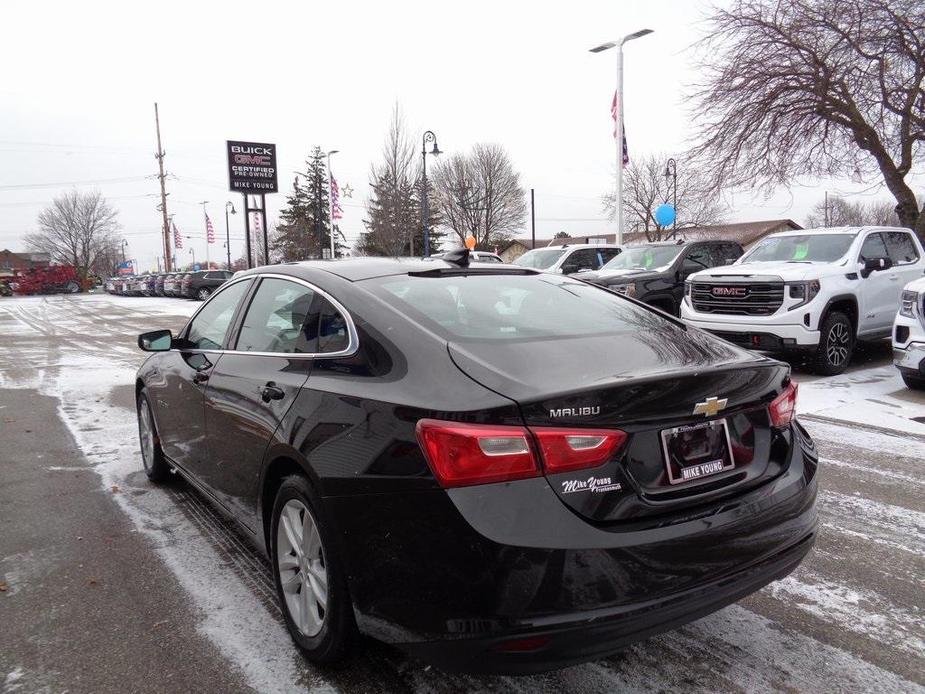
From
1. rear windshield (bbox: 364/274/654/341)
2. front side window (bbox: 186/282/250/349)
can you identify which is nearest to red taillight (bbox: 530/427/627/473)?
rear windshield (bbox: 364/274/654/341)

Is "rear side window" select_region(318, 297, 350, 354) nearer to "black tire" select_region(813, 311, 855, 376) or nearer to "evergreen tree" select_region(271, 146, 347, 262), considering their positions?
A: "black tire" select_region(813, 311, 855, 376)

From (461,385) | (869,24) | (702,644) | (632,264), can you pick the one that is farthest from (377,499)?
(869,24)

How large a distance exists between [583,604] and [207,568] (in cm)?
232

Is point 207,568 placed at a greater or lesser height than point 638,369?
lesser

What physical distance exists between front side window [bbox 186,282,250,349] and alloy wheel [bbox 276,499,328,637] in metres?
A: 1.35

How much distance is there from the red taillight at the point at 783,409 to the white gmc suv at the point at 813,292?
6.38m

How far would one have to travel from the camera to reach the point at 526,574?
188 cm

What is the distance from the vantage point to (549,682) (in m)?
2.42

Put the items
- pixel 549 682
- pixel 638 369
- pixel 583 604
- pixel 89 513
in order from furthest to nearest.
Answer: pixel 89 513 < pixel 549 682 < pixel 638 369 < pixel 583 604

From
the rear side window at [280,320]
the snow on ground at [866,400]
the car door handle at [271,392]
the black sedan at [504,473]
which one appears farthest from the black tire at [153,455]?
the snow on ground at [866,400]

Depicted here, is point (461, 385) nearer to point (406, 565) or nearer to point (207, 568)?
point (406, 565)

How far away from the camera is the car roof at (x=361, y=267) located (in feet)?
10.1

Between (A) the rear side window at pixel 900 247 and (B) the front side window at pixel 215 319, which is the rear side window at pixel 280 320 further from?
(A) the rear side window at pixel 900 247

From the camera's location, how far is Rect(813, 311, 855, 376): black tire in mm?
8461
